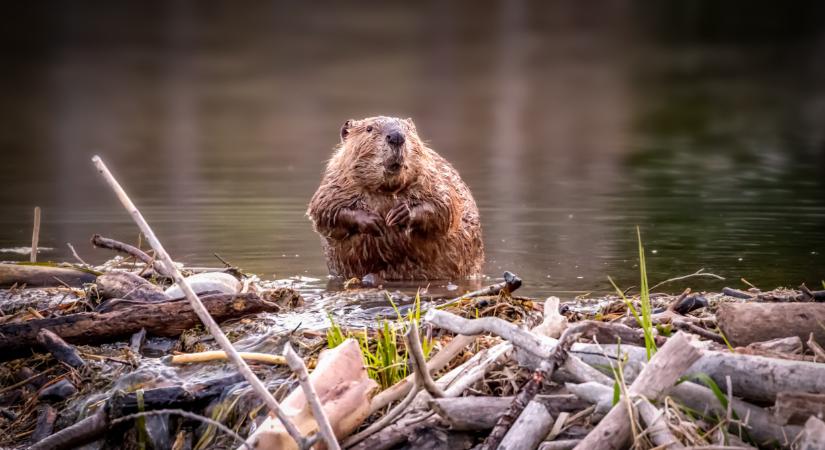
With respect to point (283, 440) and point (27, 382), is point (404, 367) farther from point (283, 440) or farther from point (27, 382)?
point (27, 382)

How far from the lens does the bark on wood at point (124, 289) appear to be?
5.04m

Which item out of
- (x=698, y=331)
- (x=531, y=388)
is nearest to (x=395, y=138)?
(x=698, y=331)

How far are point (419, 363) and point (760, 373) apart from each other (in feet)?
3.18

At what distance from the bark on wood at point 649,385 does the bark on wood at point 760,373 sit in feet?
0.50

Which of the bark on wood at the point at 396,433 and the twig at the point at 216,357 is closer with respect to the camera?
the bark on wood at the point at 396,433

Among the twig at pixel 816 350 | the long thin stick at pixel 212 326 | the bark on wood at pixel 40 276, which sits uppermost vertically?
the long thin stick at pixel 212 326

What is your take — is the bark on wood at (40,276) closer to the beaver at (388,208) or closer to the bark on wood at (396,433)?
the beaver at (388,208)

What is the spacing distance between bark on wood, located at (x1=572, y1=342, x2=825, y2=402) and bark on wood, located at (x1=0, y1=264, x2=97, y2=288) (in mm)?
3234

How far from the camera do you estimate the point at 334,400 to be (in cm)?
368

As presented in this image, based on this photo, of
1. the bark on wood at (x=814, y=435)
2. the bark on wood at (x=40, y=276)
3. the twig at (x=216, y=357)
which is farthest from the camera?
the bark on wood at (x=40, y=276)

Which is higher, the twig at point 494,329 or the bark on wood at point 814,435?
the twig at point 494,329

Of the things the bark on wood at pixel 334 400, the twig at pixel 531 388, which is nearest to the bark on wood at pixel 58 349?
the bark on wood at pixel 334 400

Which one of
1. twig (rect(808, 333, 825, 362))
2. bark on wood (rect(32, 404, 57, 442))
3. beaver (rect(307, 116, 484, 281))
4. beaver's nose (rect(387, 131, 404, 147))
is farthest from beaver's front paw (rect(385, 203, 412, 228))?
twig (rect(808, 333, 825, 362))

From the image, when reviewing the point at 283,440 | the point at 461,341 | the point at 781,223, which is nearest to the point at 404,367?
the point at 461,341
